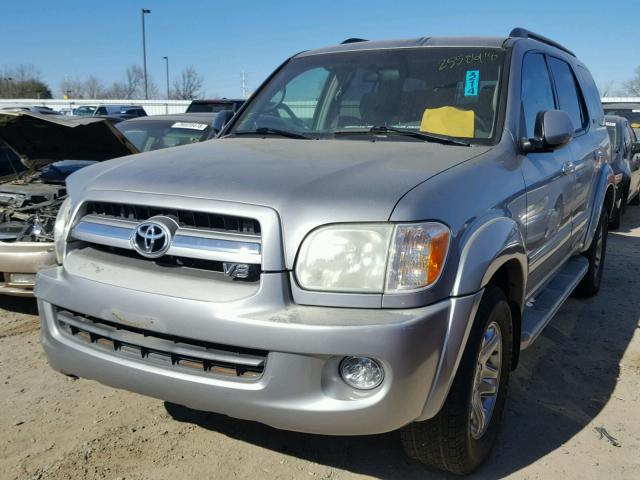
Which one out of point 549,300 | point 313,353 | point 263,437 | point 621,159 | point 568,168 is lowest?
point 263,437

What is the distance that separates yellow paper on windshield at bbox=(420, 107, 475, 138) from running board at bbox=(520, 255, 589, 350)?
1054 mm

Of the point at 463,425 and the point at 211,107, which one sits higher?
the point at 211,107

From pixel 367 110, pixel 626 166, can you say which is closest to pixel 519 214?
pixel 367 110

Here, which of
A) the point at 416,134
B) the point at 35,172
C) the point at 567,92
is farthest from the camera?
the point at 35,172

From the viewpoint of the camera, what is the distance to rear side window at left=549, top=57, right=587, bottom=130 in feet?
13.8

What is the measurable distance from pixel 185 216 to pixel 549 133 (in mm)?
1885

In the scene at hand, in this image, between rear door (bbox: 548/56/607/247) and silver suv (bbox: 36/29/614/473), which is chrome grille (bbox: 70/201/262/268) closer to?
silver suv (bbox: 36/29/614/473)

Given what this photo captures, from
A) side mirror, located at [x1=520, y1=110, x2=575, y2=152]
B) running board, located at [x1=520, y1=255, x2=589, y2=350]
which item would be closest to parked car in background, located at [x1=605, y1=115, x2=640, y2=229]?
running board, located at [x1=520, y1=255, x2=589, y2=350]

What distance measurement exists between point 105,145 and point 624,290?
17.1 feet

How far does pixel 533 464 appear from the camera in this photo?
2.81 metres

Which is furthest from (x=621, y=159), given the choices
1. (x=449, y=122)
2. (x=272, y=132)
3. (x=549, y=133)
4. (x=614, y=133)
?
(x=272, y=132)

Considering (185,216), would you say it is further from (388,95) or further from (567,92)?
(567,92)

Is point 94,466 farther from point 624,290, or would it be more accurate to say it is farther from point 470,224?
point 624,290

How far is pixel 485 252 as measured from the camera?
94.6 inches
